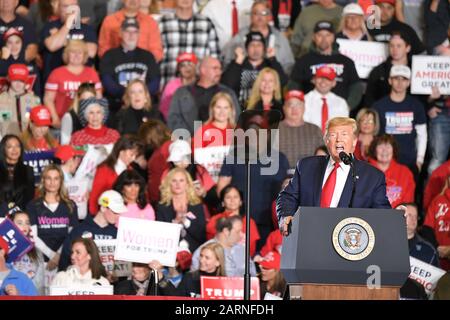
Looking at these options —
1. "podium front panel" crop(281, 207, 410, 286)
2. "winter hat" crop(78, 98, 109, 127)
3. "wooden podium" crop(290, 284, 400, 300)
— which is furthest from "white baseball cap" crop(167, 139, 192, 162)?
"wooden podium" crop(290, 284, 400, 300)

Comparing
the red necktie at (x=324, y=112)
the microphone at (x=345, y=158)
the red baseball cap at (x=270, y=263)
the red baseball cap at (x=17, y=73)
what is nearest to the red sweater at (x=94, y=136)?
the red baseball cap at (x=17, y=73)

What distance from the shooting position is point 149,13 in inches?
542

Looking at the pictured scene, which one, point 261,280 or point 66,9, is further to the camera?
point 66,9

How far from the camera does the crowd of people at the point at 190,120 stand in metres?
10.9

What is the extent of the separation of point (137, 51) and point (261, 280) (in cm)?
335

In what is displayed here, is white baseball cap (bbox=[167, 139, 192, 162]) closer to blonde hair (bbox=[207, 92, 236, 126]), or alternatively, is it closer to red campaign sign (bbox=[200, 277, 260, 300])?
blonde hair (bbox=[207, 92, 236, 126])

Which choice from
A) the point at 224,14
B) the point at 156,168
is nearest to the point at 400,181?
the point at 156,168

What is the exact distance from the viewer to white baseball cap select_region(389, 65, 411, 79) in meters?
12.8

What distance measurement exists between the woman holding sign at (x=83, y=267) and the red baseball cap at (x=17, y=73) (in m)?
2.48

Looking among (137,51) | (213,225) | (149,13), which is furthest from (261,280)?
(149,13)

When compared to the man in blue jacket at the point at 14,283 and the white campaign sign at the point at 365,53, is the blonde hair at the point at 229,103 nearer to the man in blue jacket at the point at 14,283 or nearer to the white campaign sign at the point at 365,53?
the white campaign sign at the point at 365,53

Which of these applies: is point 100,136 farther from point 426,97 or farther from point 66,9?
point 426,97

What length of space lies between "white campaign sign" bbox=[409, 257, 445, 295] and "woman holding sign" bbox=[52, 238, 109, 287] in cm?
254

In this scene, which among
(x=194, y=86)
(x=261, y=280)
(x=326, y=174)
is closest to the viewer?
(x=326, y=174)
